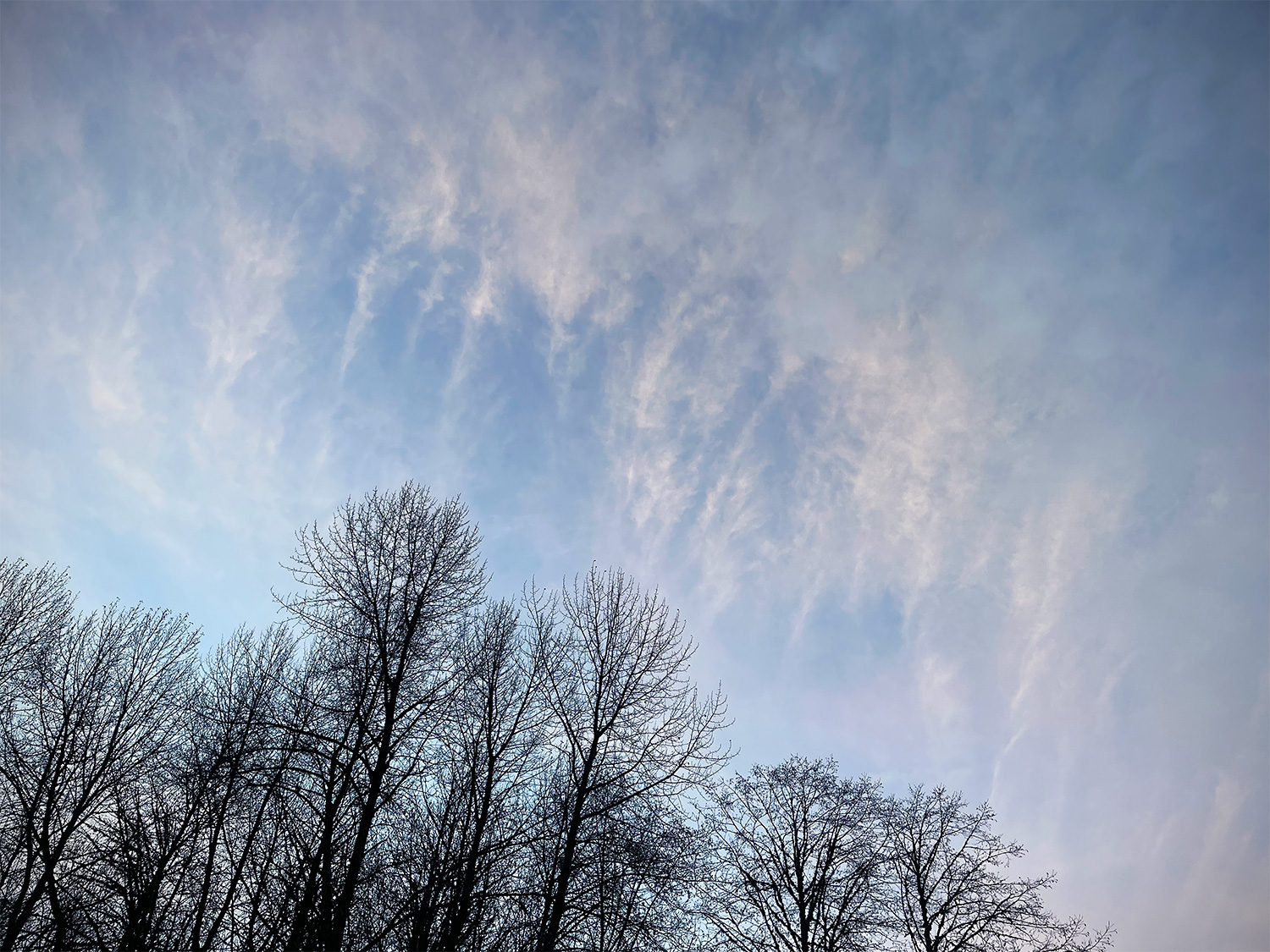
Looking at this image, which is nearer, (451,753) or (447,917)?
(447,917)

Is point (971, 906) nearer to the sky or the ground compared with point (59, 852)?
nearer to the sky

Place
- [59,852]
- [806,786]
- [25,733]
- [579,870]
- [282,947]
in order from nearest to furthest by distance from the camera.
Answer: [282,947] → [579,870] → [59,852] → [25,733] → [806,786]

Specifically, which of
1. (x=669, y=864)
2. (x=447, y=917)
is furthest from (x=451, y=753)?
(x=669, y=864)

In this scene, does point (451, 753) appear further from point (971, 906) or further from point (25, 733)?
point (971, 906)

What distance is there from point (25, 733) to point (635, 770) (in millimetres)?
15742

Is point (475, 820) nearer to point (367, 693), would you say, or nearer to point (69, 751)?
point (367, 693)

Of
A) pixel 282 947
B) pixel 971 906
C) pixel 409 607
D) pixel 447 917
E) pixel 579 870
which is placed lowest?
pixel 282 947

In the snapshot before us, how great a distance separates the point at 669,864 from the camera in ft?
33.6

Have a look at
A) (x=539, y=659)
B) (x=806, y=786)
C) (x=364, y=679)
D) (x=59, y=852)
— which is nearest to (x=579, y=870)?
(x=539, y=659)

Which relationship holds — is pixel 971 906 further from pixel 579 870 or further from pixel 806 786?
pixel 579 870

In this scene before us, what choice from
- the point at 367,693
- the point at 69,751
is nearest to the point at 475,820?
the point at 367,693

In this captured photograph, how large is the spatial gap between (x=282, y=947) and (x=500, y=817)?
367 cm

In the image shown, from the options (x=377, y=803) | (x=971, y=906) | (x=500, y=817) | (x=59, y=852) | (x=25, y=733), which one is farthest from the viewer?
(x=971, y=906)

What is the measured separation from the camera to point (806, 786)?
2169cm
